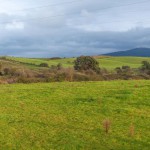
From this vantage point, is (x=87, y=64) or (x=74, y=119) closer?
(x=74, y=119)

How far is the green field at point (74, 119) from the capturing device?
13125 mm

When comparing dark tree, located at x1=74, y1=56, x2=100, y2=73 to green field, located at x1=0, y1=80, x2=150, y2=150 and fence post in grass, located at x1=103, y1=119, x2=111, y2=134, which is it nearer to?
green field, located at x1=0, y1=80, x2=150, y2=150

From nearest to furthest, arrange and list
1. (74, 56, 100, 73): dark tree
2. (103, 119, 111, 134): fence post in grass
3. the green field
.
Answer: the green field < (103, 119, 111, 134): fence post in grass < (74, 56, 100, 73): dark tree

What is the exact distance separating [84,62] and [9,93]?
1829 inches

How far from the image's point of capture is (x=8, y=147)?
511 inches

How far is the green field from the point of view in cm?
1312

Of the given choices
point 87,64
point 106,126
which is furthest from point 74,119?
point 87,64

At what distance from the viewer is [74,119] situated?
1612 cm

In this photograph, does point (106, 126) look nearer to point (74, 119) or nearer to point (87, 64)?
point (74, 119)

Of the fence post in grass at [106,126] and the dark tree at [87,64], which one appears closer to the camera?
the fence post in grass at [106,126]

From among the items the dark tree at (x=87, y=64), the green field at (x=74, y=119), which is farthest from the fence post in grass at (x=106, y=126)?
the dark tree at (x=87, y=64)

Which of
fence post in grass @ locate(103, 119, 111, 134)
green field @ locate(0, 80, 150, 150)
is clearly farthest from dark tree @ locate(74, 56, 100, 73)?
fence post in grass @ locate(103, 119, 111, 134)

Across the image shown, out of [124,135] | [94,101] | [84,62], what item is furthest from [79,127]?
[84,62]

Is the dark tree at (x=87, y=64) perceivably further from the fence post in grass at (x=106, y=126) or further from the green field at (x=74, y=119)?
the fence post in grass at (x=106, y=126)
